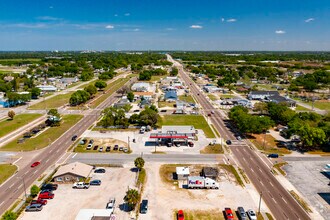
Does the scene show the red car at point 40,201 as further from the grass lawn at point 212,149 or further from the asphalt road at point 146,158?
the grass lawn at point 212,149

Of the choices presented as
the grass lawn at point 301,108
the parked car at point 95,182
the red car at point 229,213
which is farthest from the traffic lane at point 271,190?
the grass lawn at point 301,108

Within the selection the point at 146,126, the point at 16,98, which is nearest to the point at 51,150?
the point at 146,126

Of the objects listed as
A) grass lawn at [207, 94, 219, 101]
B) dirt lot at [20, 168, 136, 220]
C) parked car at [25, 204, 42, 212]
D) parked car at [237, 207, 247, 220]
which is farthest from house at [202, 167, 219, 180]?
grass lawn at [207, 94, 219, 101]

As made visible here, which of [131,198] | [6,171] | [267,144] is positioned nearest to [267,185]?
[267,144]

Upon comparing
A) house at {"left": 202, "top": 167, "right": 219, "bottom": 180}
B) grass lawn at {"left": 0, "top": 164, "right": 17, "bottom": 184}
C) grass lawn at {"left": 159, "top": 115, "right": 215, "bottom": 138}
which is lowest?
grass lawn at {"left": 0, "top": 164, "right": 17, "bottom": 184}

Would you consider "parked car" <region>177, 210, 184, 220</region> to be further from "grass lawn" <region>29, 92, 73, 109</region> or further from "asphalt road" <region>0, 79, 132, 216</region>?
"grass lawn" <region>29, 92, 73, 109</region>

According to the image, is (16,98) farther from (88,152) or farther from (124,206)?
(124,206)

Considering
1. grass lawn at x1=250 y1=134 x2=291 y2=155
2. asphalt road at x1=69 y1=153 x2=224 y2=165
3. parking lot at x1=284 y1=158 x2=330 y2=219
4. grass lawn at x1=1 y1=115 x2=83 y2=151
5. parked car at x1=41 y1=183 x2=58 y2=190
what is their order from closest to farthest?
parking lot at x1=284 y1=158 x2=330 y2=219 → parked car at x1=41 y1=183 x2=58 y2=190 → asphalt road at x1=69 y1=153 x2=224 y2=165 → grass lawn at x1=250 y1=134 x2=291 y2=155 → grass lawn at x1=1 y1=115 x2=83 y2=151
